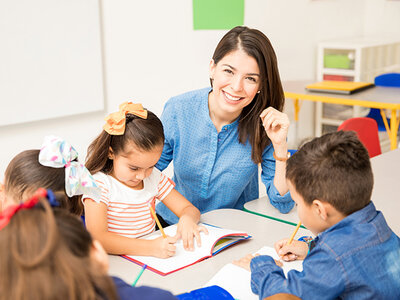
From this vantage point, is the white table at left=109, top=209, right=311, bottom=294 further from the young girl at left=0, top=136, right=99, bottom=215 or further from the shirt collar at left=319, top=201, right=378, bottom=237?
the shirt collar at left=319, top=201, right=378, bottom=237

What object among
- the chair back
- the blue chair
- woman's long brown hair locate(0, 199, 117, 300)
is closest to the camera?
woman's long brown hair locate(0, 199, 117, 300)

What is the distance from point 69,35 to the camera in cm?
292

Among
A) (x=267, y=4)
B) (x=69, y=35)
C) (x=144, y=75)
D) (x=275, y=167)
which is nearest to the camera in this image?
(x=275, y=167)

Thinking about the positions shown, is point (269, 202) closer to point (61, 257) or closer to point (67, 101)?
point (61, 257)

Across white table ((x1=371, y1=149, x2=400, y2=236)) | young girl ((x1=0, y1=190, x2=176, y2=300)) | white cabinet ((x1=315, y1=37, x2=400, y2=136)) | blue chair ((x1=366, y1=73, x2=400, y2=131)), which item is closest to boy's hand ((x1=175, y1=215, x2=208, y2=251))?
white table ((x1=371, y1=149, x2=400, y2=236))

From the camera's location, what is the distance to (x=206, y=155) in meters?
1.90

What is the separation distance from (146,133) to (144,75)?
2.03 m

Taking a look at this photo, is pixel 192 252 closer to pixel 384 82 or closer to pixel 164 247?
pixel 164 247

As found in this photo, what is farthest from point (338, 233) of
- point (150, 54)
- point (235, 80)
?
point (150, 54)

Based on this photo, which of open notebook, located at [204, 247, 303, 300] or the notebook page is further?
the notebook page

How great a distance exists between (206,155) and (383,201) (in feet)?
2.17

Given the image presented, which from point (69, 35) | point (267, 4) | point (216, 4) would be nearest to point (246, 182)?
point (69, 35)

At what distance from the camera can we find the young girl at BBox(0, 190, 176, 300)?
0.61 m

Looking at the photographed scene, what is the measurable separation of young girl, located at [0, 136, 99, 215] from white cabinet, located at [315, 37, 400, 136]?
3644mm
